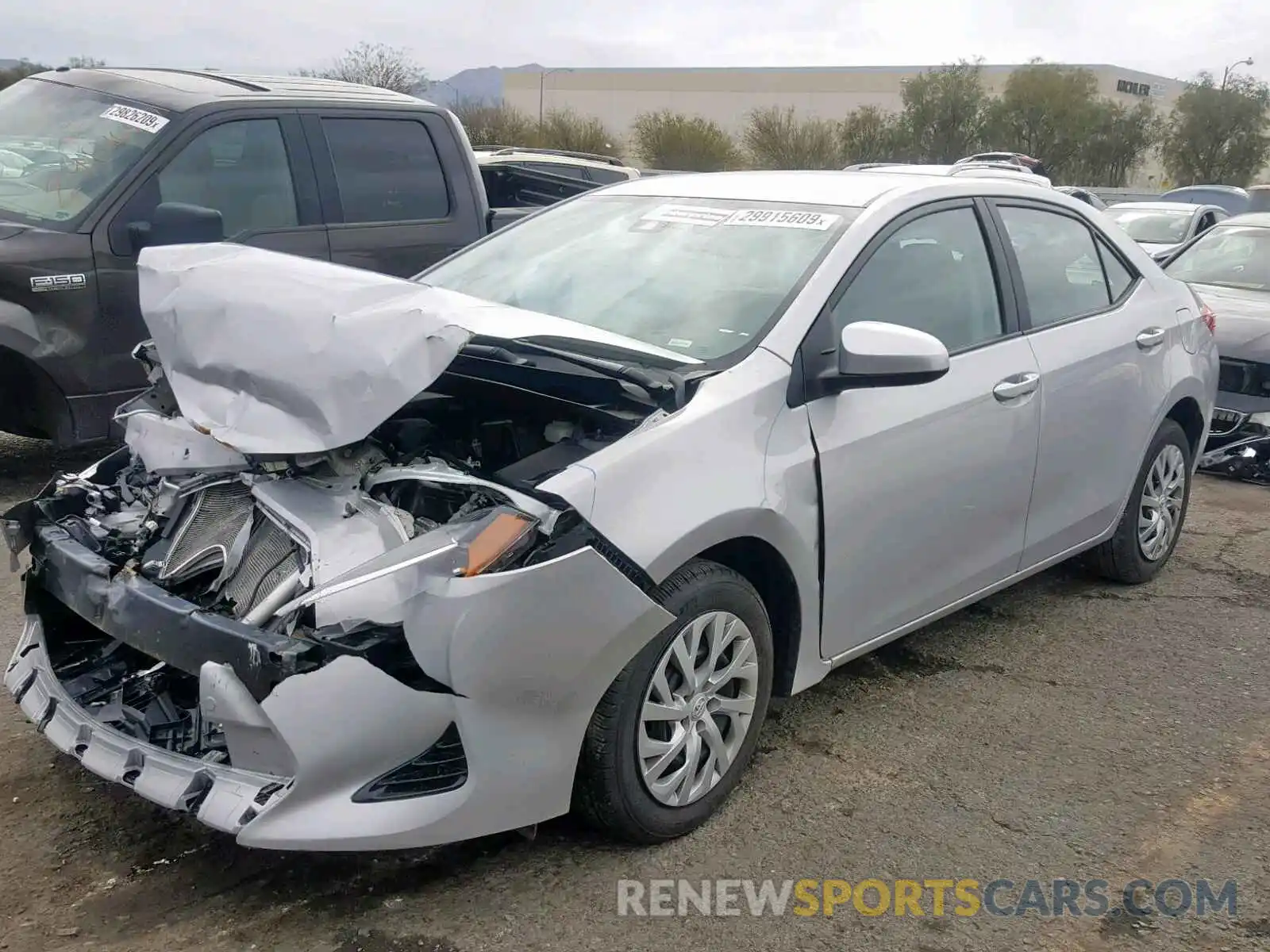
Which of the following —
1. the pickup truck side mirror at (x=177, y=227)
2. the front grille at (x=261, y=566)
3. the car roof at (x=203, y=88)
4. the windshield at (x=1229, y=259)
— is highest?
the car roof at (x=203, y=88)

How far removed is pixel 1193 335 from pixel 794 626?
296cm

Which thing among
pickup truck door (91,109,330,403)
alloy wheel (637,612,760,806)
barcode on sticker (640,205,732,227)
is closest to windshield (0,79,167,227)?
pickup truck door (91,109,330,403)

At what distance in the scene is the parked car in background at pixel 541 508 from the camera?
Answer: 2.71 m

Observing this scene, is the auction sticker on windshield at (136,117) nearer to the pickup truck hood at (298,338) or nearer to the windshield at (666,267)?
the windshield at (666,267)

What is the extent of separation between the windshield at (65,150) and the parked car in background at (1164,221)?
11309 millimetres

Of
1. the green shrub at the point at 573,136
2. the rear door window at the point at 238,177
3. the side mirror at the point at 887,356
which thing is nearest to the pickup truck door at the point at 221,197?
the rear door window at the point at 238,177

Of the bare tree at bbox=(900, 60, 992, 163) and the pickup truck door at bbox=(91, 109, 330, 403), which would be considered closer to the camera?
the pickup truck door at bbox=(91, 109, 330, 403)

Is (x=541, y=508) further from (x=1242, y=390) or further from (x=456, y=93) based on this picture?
(x=456, y=93)

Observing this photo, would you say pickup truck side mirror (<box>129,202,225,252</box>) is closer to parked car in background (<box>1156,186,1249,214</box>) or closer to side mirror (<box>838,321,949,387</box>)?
side mirror (<box>838,321,949,387</box>)

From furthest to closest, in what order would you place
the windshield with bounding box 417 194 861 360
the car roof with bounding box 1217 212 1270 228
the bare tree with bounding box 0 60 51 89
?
the bare tree with bounding box 0 60 51 89 < the car roof with bounding box 1217 212 1270 228 < the windshield with bounding box 417 194 861 360

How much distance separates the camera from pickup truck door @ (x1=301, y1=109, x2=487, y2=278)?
652 cm

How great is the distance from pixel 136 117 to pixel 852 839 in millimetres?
5066

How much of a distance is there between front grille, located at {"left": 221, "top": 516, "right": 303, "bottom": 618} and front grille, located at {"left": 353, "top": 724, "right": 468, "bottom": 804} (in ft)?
1.82

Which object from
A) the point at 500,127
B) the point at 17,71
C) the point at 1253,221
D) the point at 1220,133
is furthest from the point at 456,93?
the point at 1253,221
